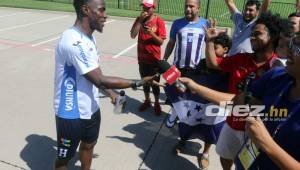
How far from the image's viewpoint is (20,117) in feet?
18.6

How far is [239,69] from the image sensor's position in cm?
343

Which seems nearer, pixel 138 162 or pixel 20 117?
pixel 138 162

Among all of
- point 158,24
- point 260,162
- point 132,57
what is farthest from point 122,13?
point 260,162

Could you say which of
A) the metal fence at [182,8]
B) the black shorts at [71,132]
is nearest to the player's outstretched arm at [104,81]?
the black shorts at [71,132]

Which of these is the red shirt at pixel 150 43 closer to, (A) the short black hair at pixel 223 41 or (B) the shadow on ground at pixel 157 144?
(B) the shadow on ground at pixel 157 144

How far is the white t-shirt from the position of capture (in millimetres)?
3127

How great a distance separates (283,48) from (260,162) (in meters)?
1.35

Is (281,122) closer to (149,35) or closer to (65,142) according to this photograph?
(65,142)

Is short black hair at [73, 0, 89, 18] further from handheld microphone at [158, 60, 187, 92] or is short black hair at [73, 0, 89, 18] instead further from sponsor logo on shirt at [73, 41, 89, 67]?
handheld microphone at [158, 60, 187, 92]

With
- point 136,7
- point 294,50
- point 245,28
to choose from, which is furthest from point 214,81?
point 136,7

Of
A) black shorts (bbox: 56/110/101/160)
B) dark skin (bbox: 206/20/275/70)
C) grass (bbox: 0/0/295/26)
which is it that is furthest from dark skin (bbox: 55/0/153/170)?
grass (bbox: 0/0/295/26)

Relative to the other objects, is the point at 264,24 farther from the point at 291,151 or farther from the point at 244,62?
the point at 291,151

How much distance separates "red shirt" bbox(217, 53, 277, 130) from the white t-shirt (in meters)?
1.36

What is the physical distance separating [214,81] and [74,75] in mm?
1836
